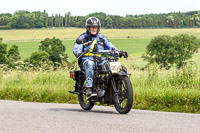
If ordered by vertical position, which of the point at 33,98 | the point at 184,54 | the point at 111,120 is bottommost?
the point at 184,54

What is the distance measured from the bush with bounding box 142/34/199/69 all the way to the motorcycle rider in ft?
286

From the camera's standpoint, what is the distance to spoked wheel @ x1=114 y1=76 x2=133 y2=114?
6.98 m

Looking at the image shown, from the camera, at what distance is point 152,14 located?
167m

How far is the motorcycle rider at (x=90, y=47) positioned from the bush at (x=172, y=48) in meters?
87.1

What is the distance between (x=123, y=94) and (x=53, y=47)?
291 ft

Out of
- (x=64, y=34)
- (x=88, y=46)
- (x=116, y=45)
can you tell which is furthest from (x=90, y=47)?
(x=64, y=34)

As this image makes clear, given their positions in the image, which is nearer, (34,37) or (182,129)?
(182,129)

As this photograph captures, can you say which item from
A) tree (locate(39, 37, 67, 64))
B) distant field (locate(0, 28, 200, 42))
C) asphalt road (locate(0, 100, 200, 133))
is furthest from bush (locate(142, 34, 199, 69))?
asphalt road (locate(0, 100, 200, 133))

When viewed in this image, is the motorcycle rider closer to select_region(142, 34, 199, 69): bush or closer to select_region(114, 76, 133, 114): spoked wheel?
select_region(114, 76, 133, 114): spoked wheel

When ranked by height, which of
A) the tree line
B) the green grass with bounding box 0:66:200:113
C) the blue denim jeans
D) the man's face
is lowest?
the tree line

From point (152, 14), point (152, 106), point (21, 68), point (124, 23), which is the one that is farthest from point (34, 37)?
point (152, 106)

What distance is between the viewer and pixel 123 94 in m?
7.28

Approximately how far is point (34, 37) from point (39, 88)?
97361 millimetres

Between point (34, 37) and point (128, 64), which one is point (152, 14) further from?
point (128, 64)
